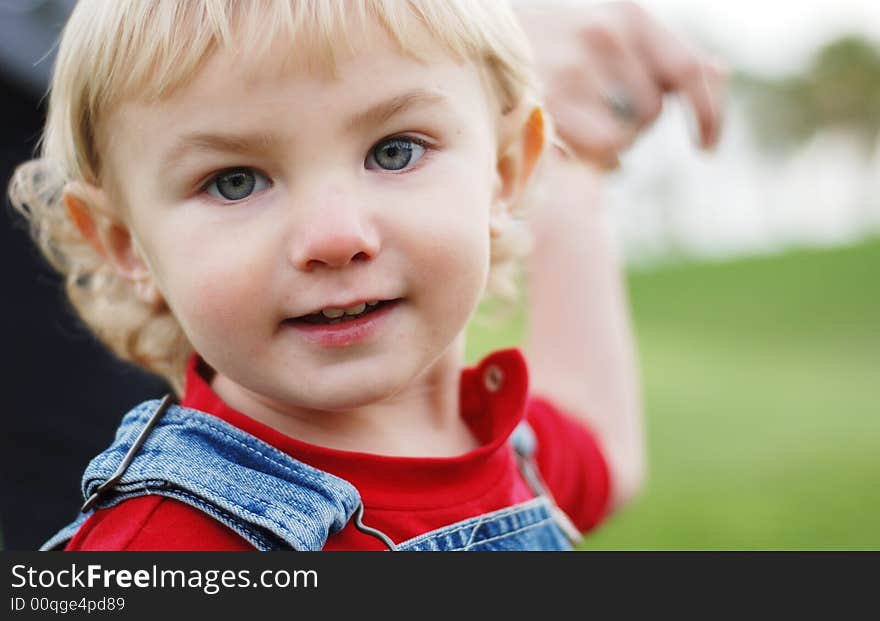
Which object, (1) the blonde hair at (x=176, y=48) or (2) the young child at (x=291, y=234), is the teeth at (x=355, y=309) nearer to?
(2) the young child at (x=291, y=234)

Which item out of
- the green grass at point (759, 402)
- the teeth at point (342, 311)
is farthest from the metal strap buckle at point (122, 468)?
the green grass at point (759, 402)

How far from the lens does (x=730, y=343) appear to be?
7164 millimetres

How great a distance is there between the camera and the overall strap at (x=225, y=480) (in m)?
0.91

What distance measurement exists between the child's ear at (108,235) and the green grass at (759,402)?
6.56 ft

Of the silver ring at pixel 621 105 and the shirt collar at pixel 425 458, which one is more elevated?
the silver ring at pixel 621 105

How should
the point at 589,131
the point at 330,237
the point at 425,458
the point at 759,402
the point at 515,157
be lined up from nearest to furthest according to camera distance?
the point at 330,237
the point at 425,458
the point at 515,157
the point at 589,131
the point at 759,402

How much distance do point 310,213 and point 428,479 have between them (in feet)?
1.07

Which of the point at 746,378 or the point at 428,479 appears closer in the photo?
the point at 428,479

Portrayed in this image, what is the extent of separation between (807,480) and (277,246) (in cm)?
354

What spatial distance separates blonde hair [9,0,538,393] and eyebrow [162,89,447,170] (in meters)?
0.05

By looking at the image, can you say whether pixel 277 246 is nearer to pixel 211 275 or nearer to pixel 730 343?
pixel 211 275

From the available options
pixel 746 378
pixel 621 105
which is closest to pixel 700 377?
pixel 746 378

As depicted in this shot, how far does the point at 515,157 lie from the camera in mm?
1244

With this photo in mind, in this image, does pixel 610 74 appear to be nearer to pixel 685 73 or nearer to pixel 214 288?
pixel 685 73
